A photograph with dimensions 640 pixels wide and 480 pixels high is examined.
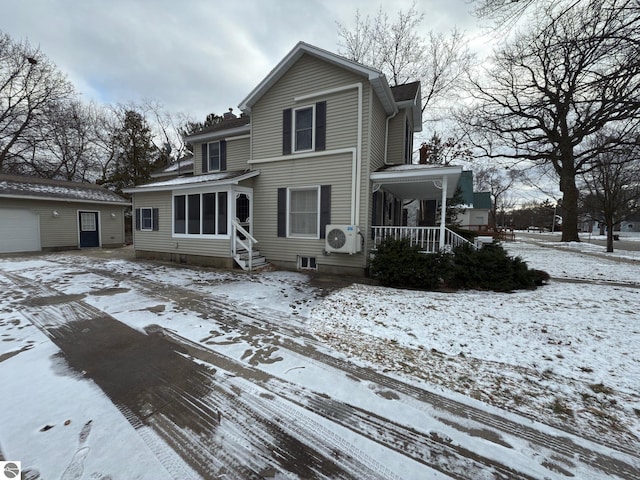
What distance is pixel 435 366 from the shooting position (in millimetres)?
3248

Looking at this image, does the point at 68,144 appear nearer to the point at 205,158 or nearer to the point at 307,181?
the point at 205,158

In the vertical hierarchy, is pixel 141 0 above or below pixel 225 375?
above

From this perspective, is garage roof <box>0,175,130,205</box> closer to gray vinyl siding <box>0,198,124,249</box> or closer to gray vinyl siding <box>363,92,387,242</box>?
gray vinyl siding <box>0,198,124,249</box>

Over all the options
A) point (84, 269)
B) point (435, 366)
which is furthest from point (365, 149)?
point (84, 269)

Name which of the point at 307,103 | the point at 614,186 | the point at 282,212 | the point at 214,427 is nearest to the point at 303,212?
the point at 282,212

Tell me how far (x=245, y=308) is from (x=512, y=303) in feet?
17.8

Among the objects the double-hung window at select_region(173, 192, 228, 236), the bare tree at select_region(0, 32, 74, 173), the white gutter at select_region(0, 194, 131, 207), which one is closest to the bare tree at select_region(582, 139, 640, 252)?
the double-hung window at select_region(173, 192, 228, 236)

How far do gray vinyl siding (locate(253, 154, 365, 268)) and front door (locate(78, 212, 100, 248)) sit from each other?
1239 cm

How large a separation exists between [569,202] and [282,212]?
2101cm

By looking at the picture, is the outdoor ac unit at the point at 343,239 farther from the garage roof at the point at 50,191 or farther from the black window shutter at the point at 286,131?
the garage roof at the point at 50,191

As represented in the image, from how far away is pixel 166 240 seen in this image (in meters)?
10.5

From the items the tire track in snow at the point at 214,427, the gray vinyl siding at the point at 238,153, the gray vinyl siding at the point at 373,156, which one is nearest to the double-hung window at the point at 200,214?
the gray vinyl siding at the point at 238,153

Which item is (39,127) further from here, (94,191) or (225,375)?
(225,375)

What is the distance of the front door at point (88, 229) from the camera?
593 inches
